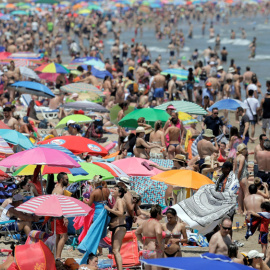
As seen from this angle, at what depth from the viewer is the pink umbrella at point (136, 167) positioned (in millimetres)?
10055

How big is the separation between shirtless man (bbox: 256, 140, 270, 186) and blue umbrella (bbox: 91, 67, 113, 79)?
38.0 ft

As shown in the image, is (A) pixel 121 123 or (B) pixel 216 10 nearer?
(A) pixel 121 123

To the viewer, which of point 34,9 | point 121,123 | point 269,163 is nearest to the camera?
point 269,163

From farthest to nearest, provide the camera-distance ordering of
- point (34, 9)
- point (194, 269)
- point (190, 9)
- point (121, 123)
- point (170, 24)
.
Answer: point (190, 9) → point (170, 24) → point (34, 9) → point (121, 123) → point (194, 269)

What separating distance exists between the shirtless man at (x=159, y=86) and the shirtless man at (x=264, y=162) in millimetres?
8230

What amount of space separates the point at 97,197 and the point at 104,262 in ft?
2.62

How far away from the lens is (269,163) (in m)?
11.0

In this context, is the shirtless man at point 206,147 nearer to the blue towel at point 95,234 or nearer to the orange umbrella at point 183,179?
the orange umbrella at point 183,179

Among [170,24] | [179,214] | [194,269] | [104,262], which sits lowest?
[170,24]

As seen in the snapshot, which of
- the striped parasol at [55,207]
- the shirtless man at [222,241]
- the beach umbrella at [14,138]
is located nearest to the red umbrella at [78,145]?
the beach umbrella at [14,138]

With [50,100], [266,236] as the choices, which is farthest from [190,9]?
[266,236]

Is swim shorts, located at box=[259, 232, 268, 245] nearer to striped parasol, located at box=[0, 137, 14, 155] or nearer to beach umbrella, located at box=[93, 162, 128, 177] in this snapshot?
beach umbrella, located at box=[93, 162, 128, 177]

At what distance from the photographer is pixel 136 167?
10156 mm

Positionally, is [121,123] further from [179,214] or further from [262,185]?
[179,214]
